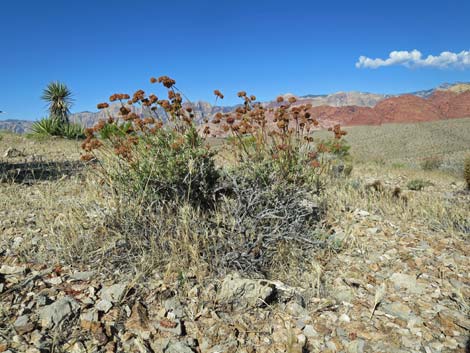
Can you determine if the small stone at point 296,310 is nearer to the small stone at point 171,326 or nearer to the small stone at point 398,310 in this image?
the small stone at point 398,310

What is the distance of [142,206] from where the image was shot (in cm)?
301

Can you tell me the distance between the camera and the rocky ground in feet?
6.41

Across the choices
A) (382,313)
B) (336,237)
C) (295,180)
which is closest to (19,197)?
(295,180)

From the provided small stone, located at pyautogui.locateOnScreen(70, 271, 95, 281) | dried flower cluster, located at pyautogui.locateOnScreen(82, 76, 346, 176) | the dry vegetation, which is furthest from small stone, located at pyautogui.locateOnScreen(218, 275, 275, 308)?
the dry vegetation

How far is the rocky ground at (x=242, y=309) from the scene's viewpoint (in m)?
1.96

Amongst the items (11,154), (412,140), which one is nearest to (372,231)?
(11,154)

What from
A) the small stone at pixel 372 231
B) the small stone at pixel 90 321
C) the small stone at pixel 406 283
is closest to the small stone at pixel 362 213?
the small stone at pixel 372 231

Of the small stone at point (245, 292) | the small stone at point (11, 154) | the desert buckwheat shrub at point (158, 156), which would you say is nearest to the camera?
the small stone at point (245, 292)

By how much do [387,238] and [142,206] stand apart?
2.40 meters

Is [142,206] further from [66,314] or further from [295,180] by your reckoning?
[295,180]

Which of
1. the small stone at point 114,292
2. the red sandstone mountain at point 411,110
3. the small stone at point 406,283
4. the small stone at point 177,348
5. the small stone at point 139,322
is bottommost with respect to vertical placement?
the small stone at point 177,348

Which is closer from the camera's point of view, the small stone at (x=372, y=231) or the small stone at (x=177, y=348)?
the small stone at (x=177, y=348)

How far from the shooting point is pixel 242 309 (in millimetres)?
2287

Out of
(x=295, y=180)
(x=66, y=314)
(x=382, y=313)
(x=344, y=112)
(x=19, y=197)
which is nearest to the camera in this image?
(x=66, y=314)
